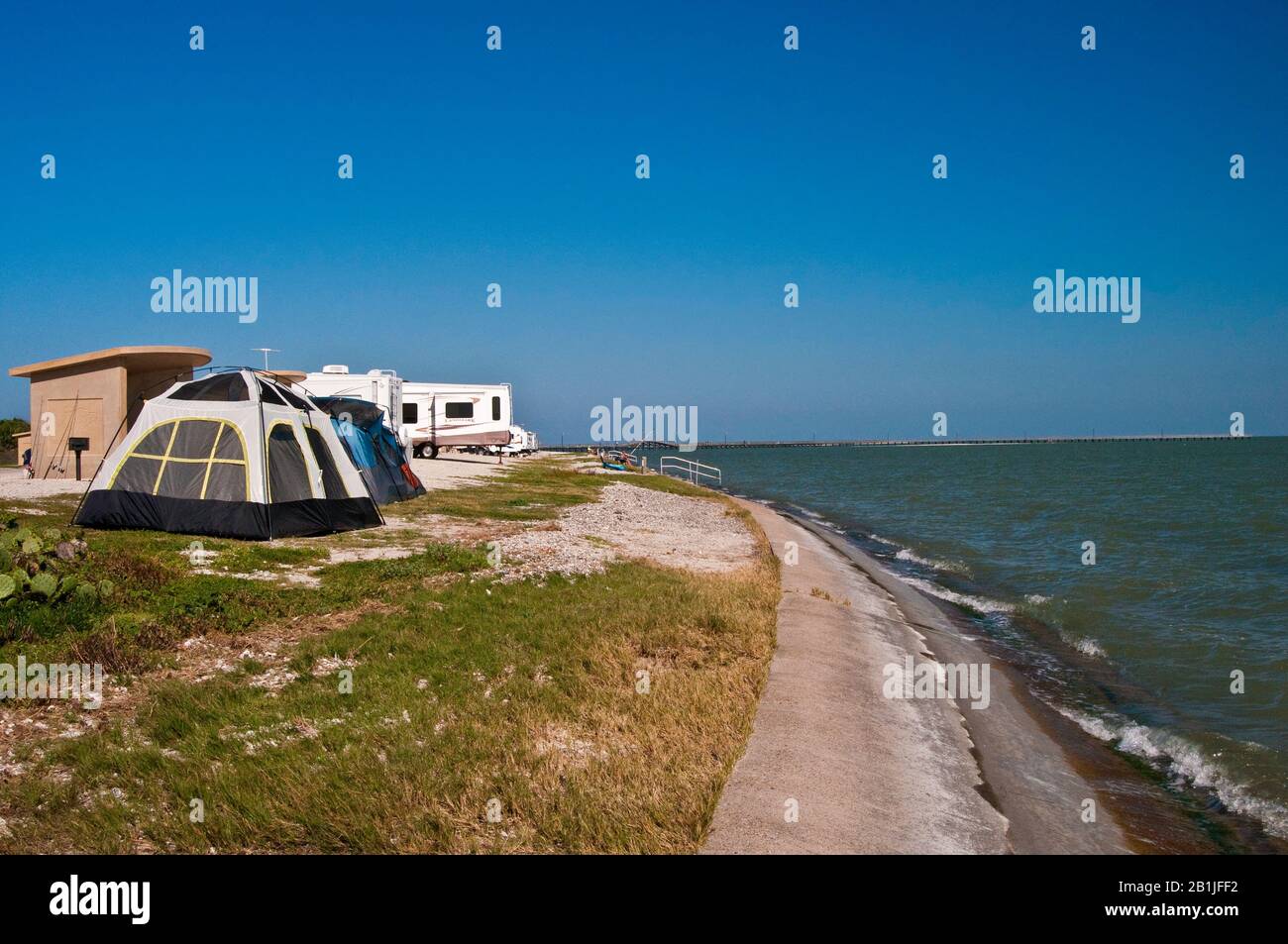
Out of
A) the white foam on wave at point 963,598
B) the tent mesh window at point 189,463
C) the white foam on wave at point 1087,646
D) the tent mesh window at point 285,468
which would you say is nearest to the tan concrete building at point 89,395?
the tent mesh window at point 189,463

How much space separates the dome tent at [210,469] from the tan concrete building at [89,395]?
8740 millimetres

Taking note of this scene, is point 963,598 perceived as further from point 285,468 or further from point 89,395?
point 89,395

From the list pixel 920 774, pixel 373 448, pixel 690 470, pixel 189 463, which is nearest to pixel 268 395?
pixel 189 463

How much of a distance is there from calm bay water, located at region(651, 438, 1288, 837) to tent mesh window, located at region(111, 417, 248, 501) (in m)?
13.9

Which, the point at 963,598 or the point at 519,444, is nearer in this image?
the point at 963,598

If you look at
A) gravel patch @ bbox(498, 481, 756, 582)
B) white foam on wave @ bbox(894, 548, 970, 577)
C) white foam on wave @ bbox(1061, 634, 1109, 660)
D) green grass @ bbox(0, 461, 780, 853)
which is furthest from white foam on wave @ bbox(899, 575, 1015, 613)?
green grass @ bbox(0, 461, 780, 853)
